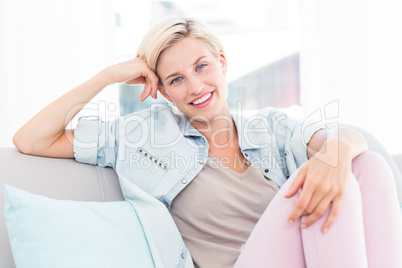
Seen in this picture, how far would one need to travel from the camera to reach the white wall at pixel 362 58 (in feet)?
9.21

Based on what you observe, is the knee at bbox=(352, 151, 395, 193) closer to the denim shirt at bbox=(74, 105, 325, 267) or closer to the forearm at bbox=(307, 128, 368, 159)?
the forearm at bbox=(307, 128, 368, 159)

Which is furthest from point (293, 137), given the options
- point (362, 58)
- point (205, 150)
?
point (362, 58)

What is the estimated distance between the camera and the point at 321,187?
1011 millimetres

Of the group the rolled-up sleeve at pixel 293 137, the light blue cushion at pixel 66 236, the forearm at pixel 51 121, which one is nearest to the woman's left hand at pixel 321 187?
the rolled-up sleeve at pixel 293 137

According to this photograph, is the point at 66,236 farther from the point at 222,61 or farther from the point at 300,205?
the point at 222,61

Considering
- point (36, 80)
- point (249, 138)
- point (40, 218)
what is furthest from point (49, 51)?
point (40, 218)

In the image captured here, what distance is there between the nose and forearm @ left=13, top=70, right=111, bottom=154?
0.91ft

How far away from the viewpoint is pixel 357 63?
111 inches

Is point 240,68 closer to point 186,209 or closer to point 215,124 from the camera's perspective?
point 215,124

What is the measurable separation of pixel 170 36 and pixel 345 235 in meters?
0.80

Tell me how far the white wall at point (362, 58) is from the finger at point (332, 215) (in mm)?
1967

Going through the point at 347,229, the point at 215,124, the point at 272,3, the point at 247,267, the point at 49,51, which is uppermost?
the point at 272,3

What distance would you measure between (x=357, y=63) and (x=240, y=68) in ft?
2.91

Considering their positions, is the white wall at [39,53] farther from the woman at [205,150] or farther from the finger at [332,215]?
the finger at [332,215]
